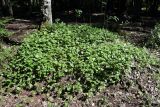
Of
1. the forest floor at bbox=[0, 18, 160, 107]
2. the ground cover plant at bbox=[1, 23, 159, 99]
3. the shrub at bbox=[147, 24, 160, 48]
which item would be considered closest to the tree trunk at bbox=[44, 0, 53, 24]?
the ground cover plant at bbox=[1, 23, 159, 99]

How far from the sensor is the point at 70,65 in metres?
8.73

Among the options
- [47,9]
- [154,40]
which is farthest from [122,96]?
[47,9]

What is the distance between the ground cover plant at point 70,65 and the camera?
825 cm

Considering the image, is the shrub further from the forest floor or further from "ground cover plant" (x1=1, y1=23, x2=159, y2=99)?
the forest floor

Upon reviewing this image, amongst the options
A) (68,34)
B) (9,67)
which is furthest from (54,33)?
(9,67)

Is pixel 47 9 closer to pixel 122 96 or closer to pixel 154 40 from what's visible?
pixel 154 40

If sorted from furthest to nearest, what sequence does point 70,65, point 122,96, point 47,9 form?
1. point 47,9
2. point 70,65
3. point 122,96

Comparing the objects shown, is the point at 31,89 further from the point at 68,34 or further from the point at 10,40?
the point at 10,40

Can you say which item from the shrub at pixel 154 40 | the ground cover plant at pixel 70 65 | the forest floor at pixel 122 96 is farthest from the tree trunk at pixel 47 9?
the forest floor at pixel 122 96

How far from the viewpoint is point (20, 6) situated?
100ft

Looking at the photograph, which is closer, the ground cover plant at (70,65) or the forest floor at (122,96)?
the forest floor at (122,96)

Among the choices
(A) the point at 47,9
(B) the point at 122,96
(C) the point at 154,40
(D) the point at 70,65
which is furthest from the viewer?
(A) the point at 47,9

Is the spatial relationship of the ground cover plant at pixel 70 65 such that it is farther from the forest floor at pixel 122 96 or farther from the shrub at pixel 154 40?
the shrub at pixel 154 40

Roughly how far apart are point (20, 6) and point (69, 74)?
23.5 m
